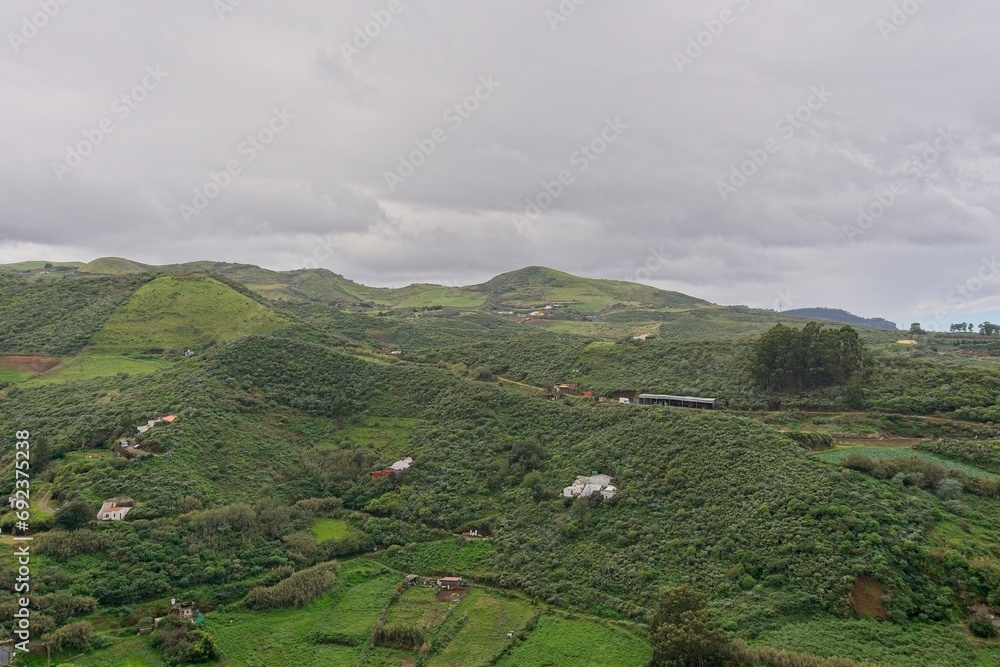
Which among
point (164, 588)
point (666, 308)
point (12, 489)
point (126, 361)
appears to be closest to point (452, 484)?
point (164, 588)

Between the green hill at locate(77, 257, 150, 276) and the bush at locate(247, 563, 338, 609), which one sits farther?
the green hill at locate(77, 257, 150, 276)

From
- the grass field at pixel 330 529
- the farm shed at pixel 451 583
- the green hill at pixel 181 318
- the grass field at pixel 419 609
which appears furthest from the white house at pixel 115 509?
the green hill at pixel 181 318

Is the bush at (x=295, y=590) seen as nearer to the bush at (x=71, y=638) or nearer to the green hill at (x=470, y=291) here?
the bush at (x=71, y=638)

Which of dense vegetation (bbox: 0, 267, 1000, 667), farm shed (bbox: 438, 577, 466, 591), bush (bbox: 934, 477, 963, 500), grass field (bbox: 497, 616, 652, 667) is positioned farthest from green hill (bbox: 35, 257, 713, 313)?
grass field (bbox: 497, 616, 652, 667)

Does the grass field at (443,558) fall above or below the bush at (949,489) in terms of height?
below

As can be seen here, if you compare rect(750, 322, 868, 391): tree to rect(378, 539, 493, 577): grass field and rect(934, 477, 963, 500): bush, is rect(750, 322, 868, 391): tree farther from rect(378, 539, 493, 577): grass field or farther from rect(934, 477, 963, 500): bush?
rect(378, 539, 493, 577): grass field

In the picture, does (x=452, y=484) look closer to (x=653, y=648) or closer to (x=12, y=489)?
(x=653, y=648)

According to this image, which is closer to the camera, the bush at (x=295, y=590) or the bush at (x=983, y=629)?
the bush at (x=983, y=629)
